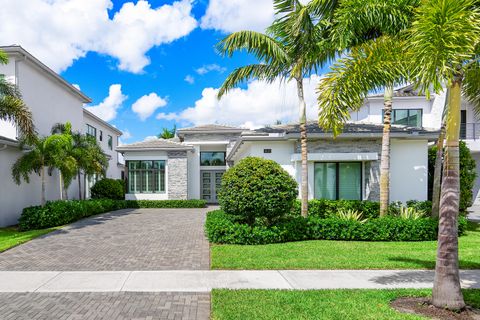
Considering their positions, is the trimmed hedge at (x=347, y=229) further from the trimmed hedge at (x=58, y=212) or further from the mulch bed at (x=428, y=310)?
the trimmed hedge at (x=58, y=212)

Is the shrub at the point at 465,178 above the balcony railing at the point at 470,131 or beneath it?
beneath

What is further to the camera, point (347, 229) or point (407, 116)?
point (407, 116)

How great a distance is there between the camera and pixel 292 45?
11.8 m

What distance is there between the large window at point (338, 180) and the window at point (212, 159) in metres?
13.7

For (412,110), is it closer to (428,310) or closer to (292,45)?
(292,45)

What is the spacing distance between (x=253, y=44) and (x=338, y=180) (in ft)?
23.6

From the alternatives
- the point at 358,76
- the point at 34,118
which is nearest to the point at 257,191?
the point at 358,76

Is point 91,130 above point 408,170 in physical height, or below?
above

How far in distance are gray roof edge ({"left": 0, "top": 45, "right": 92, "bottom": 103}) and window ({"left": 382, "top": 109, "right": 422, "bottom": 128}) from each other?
930 inches

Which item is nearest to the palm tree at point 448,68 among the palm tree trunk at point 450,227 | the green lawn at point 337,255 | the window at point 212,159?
the palm tree trunk at point 450,227

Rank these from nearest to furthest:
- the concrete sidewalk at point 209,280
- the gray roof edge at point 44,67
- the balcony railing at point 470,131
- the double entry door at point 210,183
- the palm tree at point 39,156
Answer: the concrete sidewalk at point 209,280
the palm tree at point 39,156
the gray roof edge at point 44,67
the balcony railing at point 470,131
the double entry door at point 210,183

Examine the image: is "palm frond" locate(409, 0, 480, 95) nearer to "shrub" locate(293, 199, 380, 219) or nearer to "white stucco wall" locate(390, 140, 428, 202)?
A: "shrub" locate(293, 199, 380, 219)

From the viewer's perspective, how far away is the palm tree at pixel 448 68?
14.9 ft

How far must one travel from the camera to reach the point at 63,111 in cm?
2061
